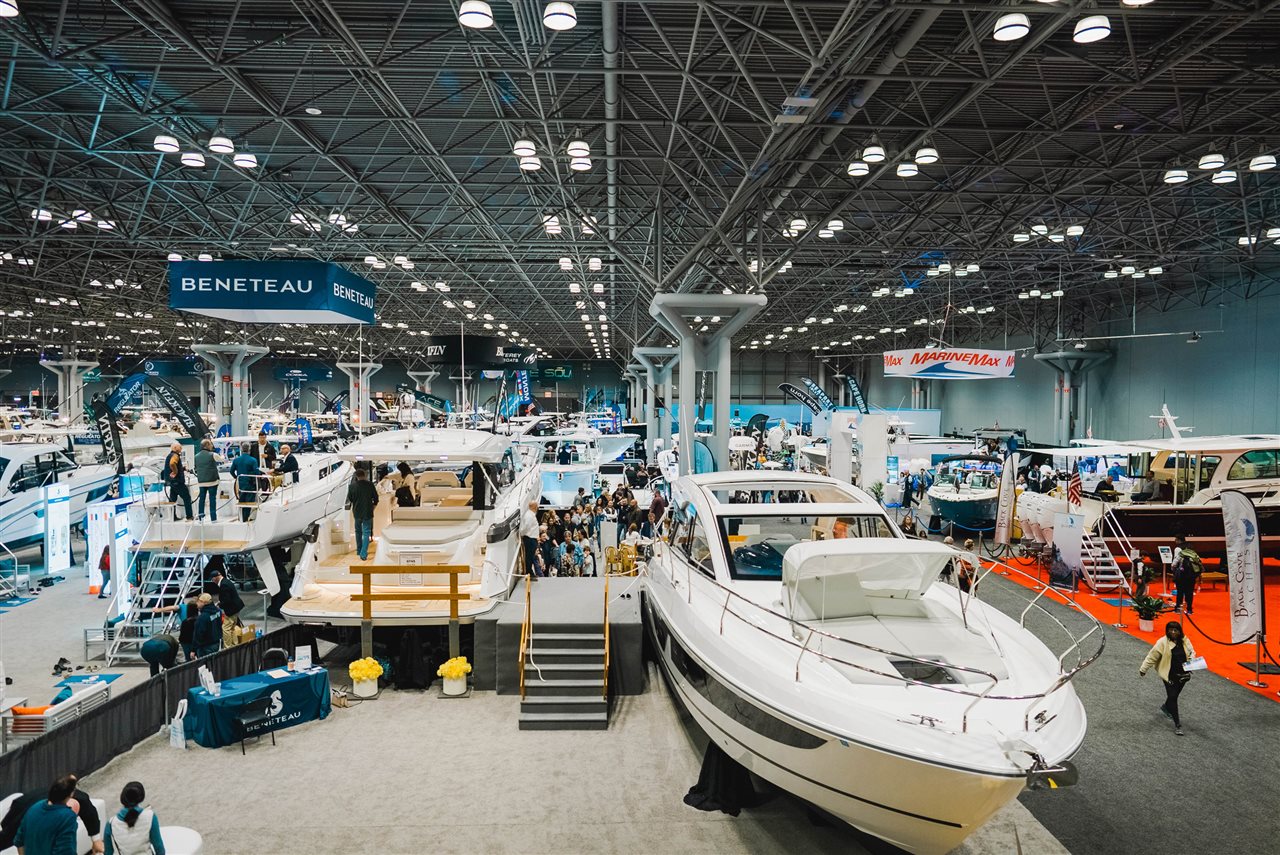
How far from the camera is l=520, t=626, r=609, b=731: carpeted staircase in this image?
7070 mm

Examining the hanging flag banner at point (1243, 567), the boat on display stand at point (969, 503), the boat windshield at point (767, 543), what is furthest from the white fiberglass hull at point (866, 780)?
the boat on display stand at point (969, 503)

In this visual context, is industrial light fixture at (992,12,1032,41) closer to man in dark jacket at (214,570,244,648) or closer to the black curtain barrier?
the black curtain barrier

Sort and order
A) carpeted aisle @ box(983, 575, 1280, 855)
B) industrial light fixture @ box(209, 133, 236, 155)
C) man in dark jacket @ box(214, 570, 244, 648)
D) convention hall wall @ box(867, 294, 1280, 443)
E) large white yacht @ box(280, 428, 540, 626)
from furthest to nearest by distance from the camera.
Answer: convention hall wall @ box(867, 294, 1280, 443) → industrial light fixture @ box(209, 133, 236, 155) → man in dark jacket @ box(214, 570, 244, 648) → large white yacht @ box(280, 428, 540, 626) → carpeted aisle @ box(983, 575, 1280, 855)

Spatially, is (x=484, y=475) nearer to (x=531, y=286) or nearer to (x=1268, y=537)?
(x=1268, y=537)

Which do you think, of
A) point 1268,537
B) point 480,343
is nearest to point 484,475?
point 1268,537

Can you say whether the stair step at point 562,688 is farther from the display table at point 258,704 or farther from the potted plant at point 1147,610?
the potted plant at point 1147,610

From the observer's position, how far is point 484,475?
9.77m

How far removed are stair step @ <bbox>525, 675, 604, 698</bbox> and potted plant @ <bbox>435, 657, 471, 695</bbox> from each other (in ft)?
2.73

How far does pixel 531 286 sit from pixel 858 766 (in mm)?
26805

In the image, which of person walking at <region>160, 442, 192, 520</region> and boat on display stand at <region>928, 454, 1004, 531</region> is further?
boat on display stand at <region>928, 454, 1004, 531</region>

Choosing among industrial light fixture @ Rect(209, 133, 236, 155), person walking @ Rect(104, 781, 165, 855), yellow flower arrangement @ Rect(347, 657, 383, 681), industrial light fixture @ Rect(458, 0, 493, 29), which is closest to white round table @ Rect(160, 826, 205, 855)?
person walking @ Rect(104, 781, 165, 855)

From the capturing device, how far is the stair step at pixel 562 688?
7328 mm

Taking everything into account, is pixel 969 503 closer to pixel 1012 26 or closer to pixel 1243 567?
pixel 1243 567

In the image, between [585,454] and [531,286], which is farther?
[531,286]
